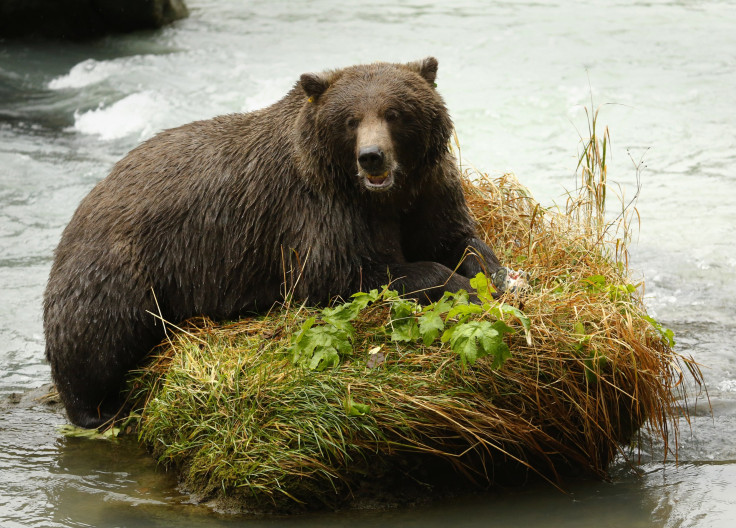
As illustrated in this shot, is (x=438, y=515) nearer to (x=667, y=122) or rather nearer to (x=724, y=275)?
(x=724, y=275)

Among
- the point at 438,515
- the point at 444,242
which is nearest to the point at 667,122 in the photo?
the point at 444,242

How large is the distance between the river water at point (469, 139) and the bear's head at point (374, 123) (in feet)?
5.89

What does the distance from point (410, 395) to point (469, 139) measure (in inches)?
304

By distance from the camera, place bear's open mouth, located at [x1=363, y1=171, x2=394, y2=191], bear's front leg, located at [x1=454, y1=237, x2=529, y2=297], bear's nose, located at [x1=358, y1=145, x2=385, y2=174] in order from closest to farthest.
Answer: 1. bear's nose, located at [x1=358, y1=145, x2=385, y2=174]
2. bear's open mouth, located at [x1=363, y1=171, x2=394, y2=191]
3. bear's front leg, located at [x1=454, y1=237, x2=529, y2=297]

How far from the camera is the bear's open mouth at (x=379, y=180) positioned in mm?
4777

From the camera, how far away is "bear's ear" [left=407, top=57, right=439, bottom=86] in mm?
5211

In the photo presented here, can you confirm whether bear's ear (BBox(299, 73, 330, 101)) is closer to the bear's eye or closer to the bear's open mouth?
the bear's eye

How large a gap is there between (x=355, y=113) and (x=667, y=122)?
7.73 meters

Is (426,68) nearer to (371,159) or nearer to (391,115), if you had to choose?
(391,115)

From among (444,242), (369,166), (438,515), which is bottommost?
(438,515)

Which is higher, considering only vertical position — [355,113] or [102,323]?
[355,113]

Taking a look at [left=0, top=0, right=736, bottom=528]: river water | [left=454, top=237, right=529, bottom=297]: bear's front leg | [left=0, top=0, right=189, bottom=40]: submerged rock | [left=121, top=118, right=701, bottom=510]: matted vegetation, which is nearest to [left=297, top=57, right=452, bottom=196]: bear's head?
[left=454, top=237, right=529, bottom=297]: bear's front leg

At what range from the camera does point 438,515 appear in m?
4.31

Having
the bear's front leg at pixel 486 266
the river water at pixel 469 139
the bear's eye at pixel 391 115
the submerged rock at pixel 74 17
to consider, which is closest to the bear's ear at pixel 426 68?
the bear's eye at pixel 391 115
